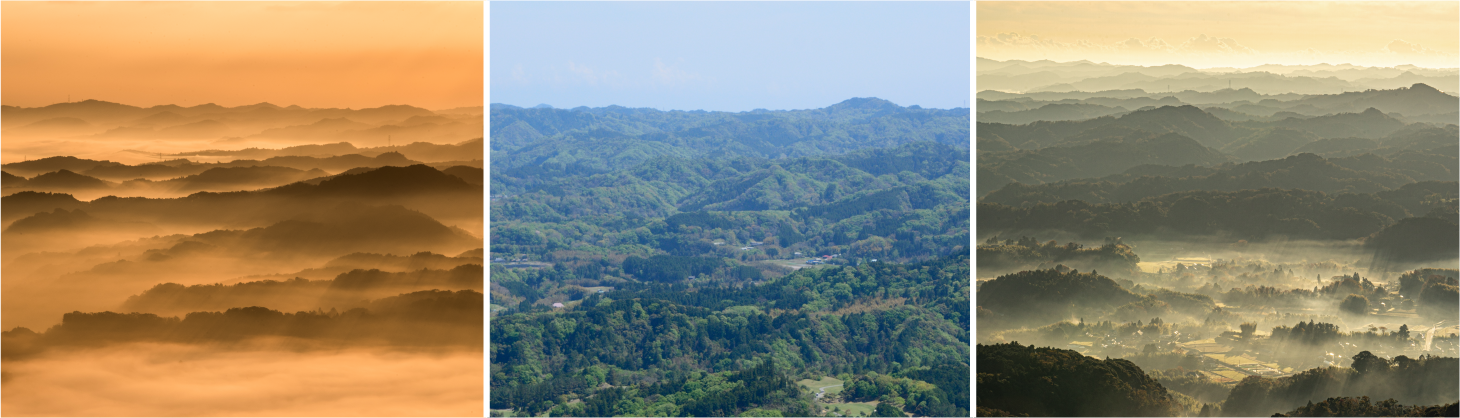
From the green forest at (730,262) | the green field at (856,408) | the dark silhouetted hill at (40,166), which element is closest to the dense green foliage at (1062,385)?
the green forest at (730,262)

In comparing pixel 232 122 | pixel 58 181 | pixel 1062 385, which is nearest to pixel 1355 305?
pixel 1062 385

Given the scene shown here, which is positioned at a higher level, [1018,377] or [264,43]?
[264,43]

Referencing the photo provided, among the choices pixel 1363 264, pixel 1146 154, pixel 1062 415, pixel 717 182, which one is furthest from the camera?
pixel 717 182

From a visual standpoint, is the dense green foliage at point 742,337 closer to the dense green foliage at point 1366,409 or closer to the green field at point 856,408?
the green field at point 856,408

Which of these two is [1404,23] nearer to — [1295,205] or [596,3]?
[1295,205]

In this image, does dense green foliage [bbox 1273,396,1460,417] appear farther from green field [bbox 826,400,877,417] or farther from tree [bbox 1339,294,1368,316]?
green field [bbox 826,400,877,417]

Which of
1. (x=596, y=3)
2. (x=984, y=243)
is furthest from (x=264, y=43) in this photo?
(x=596, y=3)

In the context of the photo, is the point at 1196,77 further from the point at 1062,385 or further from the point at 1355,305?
the point at 1062,385
